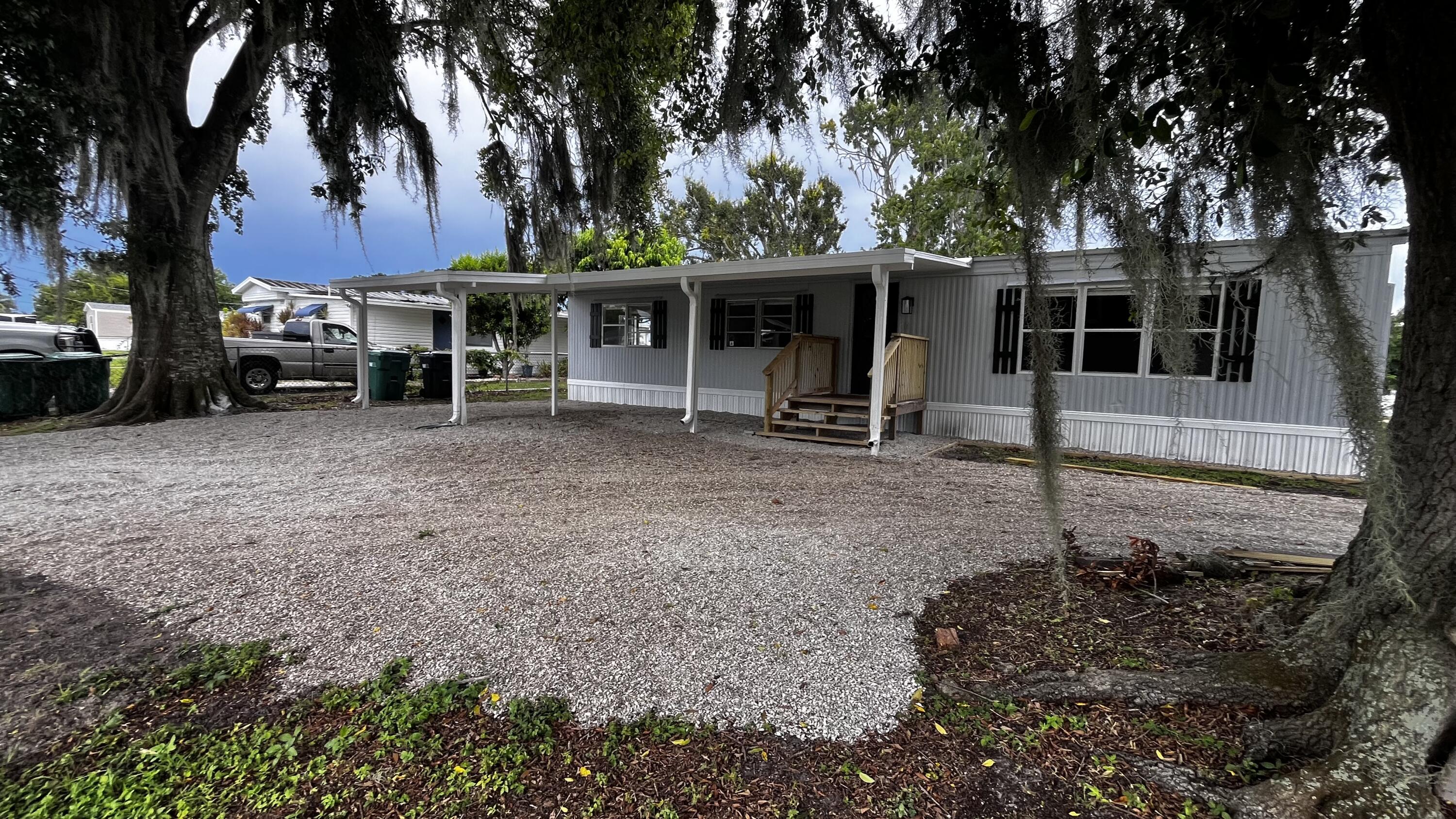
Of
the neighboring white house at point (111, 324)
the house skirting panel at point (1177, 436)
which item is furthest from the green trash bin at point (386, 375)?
the neighboring white house at point (111, 324)

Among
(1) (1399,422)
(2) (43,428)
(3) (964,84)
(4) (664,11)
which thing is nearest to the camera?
(1) (1399,422)

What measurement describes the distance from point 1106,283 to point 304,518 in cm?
822

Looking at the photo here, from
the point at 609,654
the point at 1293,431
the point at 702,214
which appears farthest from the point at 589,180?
the point at 702,214

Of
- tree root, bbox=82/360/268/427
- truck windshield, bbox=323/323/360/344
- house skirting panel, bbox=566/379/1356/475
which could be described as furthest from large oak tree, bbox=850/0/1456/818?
truck windshield, bbox=323/323/360/344

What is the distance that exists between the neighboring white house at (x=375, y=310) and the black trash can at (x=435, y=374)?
5.89 metres

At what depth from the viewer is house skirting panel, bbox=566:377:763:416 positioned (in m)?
10.9

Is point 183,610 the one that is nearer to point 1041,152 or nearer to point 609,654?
point 609,654

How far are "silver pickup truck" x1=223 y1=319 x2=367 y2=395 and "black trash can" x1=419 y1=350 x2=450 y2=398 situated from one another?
4.63 ft

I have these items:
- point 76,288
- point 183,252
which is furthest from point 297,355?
point 76,288

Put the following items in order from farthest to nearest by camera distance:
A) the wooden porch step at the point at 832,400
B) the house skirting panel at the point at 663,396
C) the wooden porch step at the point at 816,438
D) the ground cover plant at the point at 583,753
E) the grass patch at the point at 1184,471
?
the house skirting panel at the point at 663,396 → the wooden porch step at the point at 832,400 → the wooden porch step at the point at 816,438 → the grass patch at the point at 1184,471 → the ground cover plant at the point at 583,753

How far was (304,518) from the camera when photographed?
14.9ft

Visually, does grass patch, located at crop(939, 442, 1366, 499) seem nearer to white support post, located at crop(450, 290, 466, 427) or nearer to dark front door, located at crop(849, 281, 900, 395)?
dark front door, located at crop(849, 281, 900, 395)

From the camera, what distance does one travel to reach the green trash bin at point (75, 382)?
9.44 meters

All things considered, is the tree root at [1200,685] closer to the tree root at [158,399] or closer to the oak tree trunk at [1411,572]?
the oak tree trunk at [1411,572]
